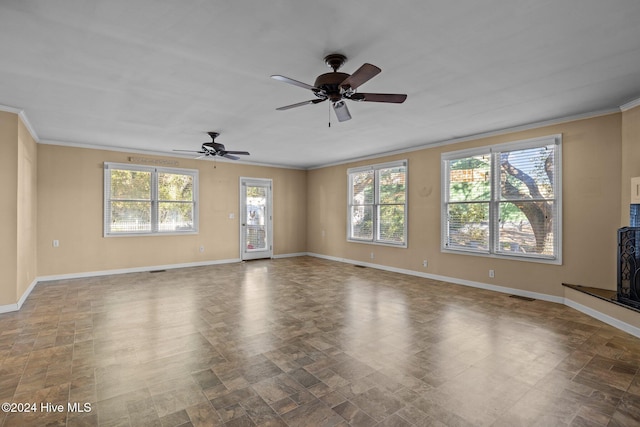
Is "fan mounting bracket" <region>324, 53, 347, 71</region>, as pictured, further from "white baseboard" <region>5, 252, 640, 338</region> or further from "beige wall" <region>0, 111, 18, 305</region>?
"beige wall" <region>0, 111, 18, 305</region>

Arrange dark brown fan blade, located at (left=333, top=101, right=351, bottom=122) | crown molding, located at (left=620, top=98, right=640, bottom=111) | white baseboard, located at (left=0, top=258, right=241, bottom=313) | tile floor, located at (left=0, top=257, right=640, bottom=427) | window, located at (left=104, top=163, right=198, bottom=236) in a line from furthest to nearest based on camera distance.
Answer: window, located at (left=104, top=163, right=198, bottom=236), white baseboard, located at (left=0, top=258, right=241, bottom=313), crown molding, located at (left=620, top=98, right=640, bottom=111), dark brown fan blade, located at (left=333, top=101, right=351, bottom=122), tile floor, located at (left=0, top=257, right=640, bottom=427)

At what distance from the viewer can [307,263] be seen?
8109mm

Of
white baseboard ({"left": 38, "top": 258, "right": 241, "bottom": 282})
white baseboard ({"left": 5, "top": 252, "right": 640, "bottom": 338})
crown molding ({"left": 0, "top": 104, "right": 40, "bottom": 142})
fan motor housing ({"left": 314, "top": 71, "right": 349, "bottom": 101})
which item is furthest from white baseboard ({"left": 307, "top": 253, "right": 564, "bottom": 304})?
crown molding ({"left": 0, "top": 104, "right": 40, "bottom": 142})

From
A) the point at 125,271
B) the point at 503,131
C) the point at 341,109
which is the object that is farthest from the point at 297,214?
the point at 341,109

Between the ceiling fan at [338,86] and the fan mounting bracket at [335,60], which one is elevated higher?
the fan mounting bracket at [335,60]

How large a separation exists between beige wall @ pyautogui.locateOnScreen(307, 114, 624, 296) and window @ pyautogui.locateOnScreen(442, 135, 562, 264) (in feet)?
0.43

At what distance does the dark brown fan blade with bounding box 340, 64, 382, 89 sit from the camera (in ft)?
7.61

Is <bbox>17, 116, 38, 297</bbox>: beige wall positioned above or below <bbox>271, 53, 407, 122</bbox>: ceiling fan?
below

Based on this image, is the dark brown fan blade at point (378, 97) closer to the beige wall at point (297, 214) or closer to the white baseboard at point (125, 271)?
the beige wall at point (297, 214)

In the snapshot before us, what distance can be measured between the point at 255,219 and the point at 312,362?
622cm

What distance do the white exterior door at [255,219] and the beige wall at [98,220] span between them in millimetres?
172

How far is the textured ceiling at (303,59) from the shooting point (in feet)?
6.98

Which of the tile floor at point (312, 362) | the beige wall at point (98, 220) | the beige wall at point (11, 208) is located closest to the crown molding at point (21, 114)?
the beige wall at point (11, 208)

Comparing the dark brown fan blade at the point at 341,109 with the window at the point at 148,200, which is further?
the window at the point at 148,200
